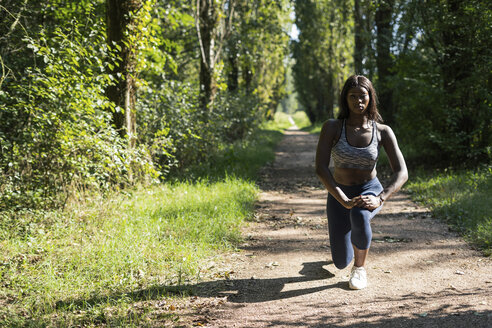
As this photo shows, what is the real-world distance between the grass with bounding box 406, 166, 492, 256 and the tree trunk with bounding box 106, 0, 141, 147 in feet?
17.8

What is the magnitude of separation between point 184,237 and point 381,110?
11.8m

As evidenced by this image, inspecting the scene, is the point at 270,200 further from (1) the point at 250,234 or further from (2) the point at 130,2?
(2) the point at 130,2

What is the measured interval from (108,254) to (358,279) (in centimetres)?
277

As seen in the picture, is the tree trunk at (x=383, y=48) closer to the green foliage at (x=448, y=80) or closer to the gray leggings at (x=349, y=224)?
the green foliage at (x=448, y=80)

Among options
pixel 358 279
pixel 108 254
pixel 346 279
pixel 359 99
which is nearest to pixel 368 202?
pixel 358 279

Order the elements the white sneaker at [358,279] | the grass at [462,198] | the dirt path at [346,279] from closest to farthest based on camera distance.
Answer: the dirt path at [346,279]
the white sneaker at [358,279]
the grass at [462,198]

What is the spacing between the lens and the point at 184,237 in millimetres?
5512

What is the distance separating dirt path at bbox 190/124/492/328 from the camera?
3523 millimetres

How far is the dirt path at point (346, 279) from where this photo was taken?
139 inches

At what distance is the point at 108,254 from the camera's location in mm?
4609

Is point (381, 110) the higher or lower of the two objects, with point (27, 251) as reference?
higher

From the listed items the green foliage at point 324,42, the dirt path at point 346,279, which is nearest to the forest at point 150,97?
the dirt path at point 346,279

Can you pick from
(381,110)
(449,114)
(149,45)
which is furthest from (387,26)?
(149,45)

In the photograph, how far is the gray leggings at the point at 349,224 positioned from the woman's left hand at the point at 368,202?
80 mm
